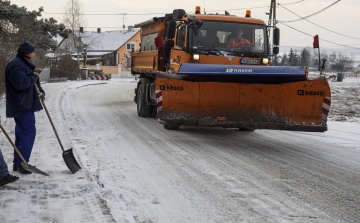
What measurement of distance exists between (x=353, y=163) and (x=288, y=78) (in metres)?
2.27

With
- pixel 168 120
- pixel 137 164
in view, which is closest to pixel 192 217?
pixel 137 164

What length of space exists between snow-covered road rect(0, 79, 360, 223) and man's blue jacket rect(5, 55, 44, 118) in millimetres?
847

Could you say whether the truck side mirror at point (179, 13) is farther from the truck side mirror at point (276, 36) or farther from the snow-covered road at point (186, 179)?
the snow-covered road at point (186, 179)

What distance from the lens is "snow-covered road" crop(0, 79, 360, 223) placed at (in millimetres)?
5145

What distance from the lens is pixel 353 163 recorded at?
27.0ft

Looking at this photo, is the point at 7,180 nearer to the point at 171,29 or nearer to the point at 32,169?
the point at 32,169

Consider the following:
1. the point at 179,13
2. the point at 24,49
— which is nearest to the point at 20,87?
the point at 24,49

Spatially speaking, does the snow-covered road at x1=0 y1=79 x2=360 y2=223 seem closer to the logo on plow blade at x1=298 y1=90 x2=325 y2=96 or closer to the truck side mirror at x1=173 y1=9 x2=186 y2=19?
the logo on plow blade at x1=298 y1=90 x2=325 y2=96

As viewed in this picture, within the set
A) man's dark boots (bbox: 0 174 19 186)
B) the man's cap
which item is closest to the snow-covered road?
man's dark boots (bbox: 0 174 19 186)

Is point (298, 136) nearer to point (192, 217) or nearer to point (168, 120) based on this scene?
point (168, 120)

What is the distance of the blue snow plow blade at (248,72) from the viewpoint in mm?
9641

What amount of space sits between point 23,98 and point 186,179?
2.27 metres

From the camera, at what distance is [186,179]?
265 inches

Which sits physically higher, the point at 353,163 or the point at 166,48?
the point at 166,48
